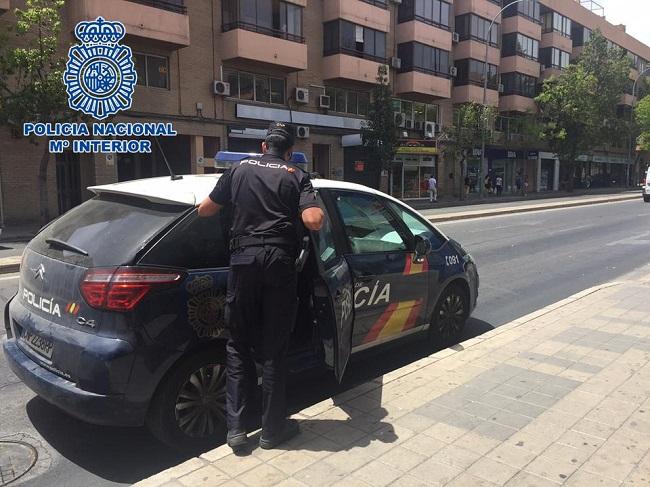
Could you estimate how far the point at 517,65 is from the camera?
43469mm

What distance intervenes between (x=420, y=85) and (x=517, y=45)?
14795mm

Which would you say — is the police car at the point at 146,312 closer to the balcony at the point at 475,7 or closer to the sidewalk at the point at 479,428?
the sidewalk at the point at 479,428

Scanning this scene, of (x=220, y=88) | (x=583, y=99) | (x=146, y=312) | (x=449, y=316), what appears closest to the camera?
(x=146, y=312)

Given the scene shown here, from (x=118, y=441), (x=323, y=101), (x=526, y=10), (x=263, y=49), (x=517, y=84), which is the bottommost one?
(x=118, y=441)

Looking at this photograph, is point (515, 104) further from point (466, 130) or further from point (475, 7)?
point (466, 130)

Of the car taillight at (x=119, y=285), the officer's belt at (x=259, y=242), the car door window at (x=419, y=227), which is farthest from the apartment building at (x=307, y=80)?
the officer's belt at (x=259, y=242)

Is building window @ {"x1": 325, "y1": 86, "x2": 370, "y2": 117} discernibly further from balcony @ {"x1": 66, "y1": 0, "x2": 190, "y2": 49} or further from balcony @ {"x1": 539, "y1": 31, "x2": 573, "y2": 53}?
balcony @ {"x1": 539, "y1": 31, "x2": 573, "y2": 53}

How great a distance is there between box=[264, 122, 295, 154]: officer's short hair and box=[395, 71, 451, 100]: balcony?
32.0 metres

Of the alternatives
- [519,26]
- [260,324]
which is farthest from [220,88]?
[519,26]

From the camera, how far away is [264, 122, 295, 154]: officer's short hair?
320 centimetres

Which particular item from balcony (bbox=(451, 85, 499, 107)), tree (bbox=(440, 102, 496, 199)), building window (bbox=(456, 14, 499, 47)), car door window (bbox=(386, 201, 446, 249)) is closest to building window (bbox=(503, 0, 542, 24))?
building window (bbox=(456, 14, 499, 47))

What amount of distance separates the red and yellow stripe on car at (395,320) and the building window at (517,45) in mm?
44125

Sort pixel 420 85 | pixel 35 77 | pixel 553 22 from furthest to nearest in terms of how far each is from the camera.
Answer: pixel 553 22 < pixel 420 85 < pixel 35 77

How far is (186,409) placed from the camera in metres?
3.31
